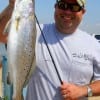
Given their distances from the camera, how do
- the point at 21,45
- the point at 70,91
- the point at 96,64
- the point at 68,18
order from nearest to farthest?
the point at 21,45
the point at 70,91
the point at 68,18
the point at 96,64

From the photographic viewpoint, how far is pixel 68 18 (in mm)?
5207

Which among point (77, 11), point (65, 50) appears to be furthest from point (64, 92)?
point (77, 11)

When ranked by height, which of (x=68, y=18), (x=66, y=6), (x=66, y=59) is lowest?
(x=66, y=59)

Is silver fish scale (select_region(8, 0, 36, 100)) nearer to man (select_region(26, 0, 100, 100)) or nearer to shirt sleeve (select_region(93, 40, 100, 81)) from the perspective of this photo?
man (select_region(26, 0, 100, 100))

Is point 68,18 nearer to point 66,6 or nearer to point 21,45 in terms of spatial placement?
point 66,6

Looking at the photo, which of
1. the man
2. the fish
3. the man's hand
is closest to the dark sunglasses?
the man

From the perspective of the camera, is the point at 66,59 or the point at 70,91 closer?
the point at 70,91

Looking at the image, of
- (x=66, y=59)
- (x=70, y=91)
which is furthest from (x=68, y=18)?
(x=70, y=91)

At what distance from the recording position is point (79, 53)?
5.32 meters

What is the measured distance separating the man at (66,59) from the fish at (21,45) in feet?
2.03

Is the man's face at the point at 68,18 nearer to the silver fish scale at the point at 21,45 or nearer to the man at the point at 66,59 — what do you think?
the man at the point at 66,59

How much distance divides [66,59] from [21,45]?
3.27 ft

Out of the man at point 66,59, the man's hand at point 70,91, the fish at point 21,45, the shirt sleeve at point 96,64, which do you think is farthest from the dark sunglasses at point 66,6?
the man's hand at point 70,91

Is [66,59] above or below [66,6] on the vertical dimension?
below
